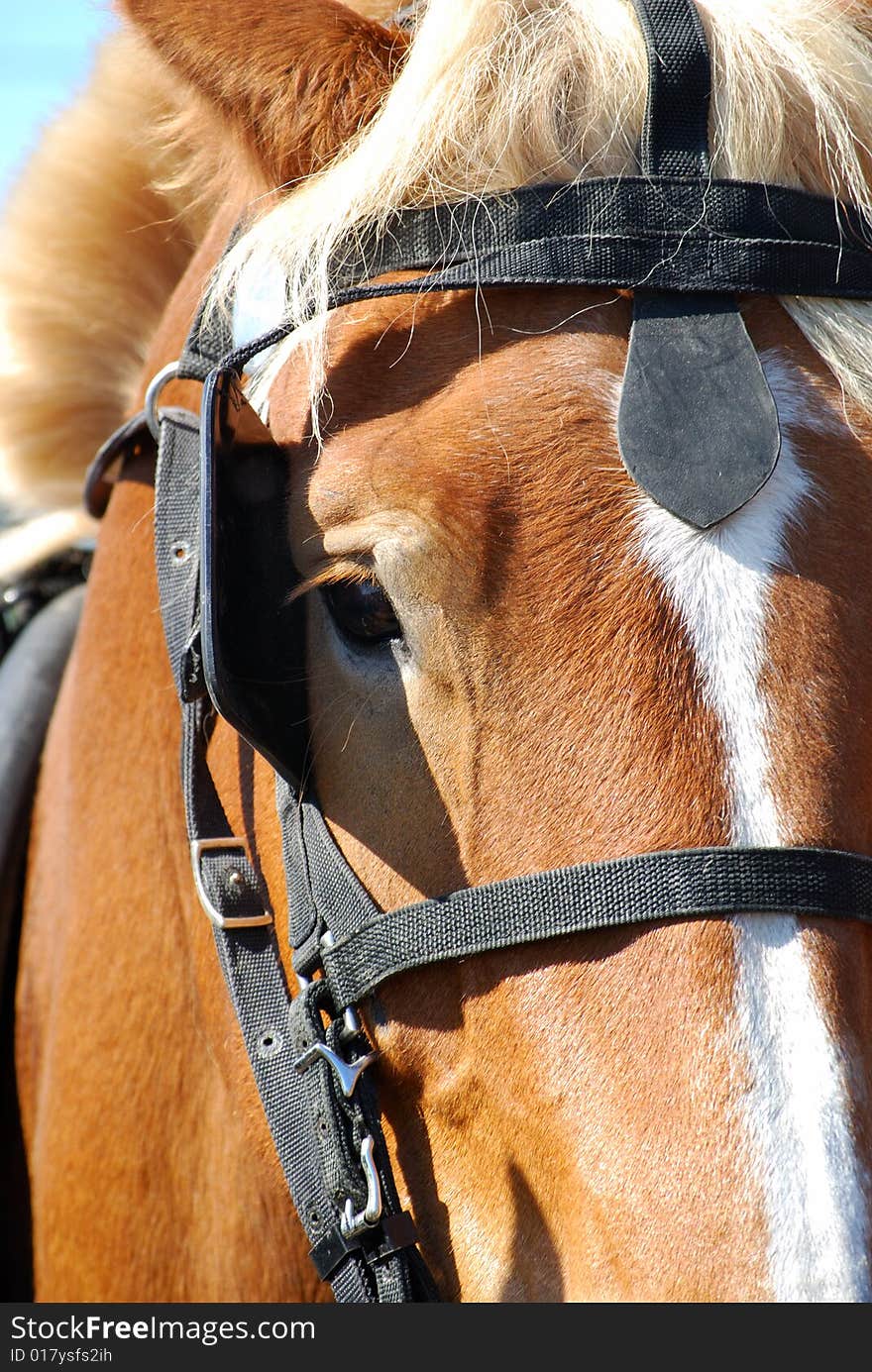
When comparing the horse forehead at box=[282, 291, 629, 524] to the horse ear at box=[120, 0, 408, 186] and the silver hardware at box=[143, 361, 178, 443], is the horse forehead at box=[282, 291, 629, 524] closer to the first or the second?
the horse ear at box=[120, 0, 408, 186]

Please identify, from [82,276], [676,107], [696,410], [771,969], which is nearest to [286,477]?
[696,410]

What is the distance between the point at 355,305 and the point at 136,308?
1178 mm

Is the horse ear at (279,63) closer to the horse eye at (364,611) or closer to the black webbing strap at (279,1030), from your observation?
the black webbing strap at (279,1030)

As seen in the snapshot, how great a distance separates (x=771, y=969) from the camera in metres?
1.09

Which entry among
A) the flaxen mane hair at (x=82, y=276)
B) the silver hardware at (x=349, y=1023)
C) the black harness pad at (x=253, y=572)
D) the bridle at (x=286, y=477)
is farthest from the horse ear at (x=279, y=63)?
the silver hardware at (x=349, y=1023)

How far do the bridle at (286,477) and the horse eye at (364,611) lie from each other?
0.09 meters

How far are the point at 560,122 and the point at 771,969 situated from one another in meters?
0.98

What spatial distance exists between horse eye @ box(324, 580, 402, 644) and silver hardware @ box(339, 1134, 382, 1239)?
0.57m

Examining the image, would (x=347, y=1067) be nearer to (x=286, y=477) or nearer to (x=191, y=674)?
(x=191, y=674)

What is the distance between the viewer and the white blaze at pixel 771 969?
1.01 m

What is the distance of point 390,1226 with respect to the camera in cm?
133

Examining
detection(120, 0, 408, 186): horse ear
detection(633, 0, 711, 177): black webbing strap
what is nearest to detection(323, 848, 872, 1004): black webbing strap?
detection(633, 0, 711, 177): black webbing strap

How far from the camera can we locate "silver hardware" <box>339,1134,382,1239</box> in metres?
1.33
